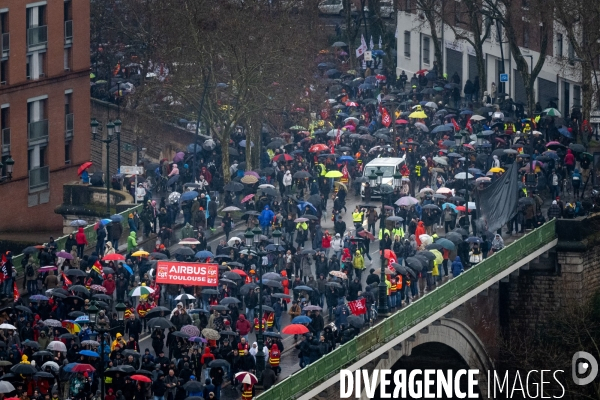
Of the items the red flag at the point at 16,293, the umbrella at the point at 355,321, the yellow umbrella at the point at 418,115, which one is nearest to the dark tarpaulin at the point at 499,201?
the umbrella at the point at 355,321

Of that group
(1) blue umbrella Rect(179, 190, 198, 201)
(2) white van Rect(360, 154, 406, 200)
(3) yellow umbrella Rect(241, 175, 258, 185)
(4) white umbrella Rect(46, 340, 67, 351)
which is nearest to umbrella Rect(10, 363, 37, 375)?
(4) white umbrella Rect(46, 340, 67, 351)

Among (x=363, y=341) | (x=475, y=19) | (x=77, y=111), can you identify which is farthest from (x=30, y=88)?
(x=363, y=341)

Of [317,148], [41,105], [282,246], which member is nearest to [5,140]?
[41,105]

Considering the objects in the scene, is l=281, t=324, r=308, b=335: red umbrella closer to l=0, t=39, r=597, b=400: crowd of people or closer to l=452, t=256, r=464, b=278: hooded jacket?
l=0, t=39, r=597, b=400: crowd of people

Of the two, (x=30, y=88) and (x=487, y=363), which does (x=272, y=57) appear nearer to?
(x=30, y=88)

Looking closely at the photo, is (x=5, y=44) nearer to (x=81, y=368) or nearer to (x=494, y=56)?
(x=494, y=56)

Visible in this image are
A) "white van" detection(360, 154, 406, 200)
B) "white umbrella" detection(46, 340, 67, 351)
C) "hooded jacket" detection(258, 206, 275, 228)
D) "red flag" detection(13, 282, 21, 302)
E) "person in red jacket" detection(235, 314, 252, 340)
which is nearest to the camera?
"white umbrella" detection(46, 340, 67, 351)

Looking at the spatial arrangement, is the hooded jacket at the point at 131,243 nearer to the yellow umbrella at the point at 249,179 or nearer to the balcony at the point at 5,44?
the yellow umbrella at the point at 249,179
